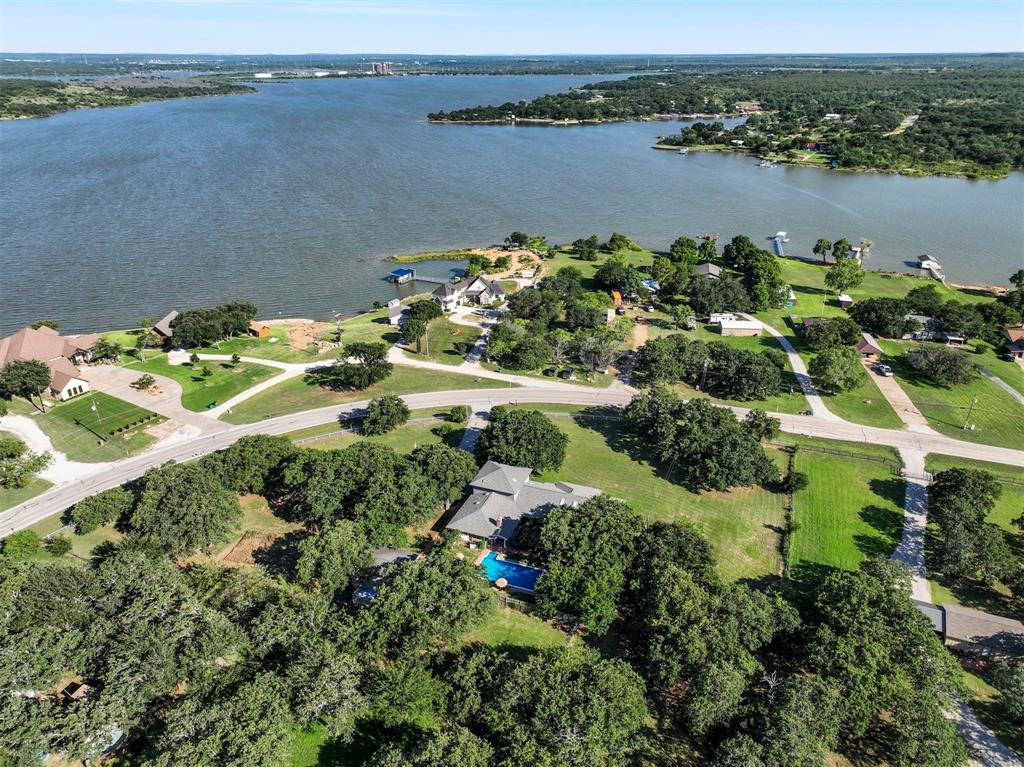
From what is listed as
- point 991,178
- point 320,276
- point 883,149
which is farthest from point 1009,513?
point 883,149

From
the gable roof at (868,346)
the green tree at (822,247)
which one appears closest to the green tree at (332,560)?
the gable roof at (868,346)

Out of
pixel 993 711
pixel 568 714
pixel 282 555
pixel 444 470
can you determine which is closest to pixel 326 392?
pixel 444 470

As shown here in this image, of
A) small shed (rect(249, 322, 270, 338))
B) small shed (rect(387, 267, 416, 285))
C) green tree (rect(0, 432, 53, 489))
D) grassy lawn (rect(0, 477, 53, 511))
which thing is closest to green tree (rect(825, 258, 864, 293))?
small shed (rect(387, 267, 416, 285))

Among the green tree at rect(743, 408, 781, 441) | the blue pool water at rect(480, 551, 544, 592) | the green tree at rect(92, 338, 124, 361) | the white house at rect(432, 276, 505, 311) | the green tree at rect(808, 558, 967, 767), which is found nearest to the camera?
the green tree at rect(808, 558, 967, 767)

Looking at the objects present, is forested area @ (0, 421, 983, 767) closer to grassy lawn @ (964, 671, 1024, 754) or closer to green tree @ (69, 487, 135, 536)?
grassy lawn @ (964, 671, 1024, 754)

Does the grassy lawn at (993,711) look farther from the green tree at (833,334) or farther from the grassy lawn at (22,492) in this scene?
the grassy lawn at (22,492)

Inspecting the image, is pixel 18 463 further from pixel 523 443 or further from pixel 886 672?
pixel 886 672
